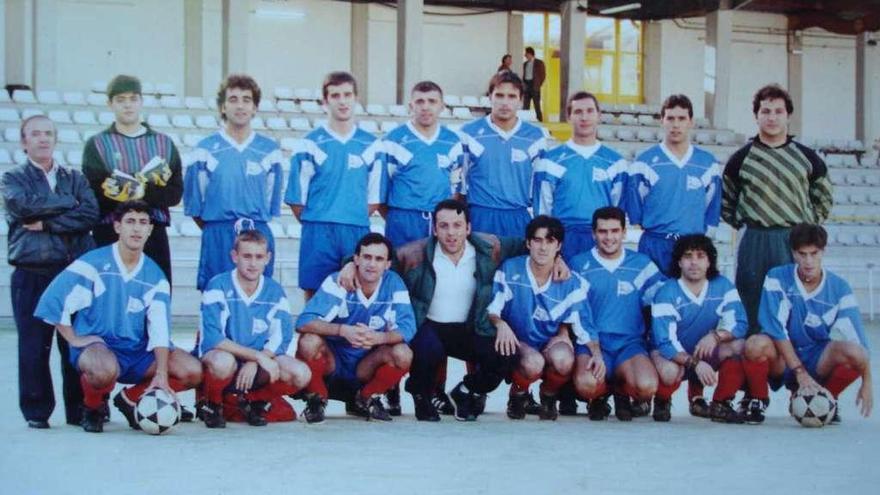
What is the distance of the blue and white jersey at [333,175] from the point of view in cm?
682

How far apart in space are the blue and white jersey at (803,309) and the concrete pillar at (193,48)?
54.5 feet

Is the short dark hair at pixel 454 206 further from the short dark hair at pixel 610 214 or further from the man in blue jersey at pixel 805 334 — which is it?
the man in blue jersey at pixel 805 334

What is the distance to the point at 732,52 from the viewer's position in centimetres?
2580

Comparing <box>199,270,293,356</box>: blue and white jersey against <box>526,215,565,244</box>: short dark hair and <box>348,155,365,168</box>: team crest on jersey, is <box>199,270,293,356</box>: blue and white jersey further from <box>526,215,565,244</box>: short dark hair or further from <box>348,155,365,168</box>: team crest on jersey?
<box>526,215,565,244</box>: short dark hair

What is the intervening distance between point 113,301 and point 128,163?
0.78 m

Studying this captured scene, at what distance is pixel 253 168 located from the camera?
670 cm

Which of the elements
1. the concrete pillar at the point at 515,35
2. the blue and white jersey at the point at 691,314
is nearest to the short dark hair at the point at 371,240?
the blue and white jersey at the point at 691,314

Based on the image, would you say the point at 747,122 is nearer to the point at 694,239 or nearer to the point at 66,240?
the point at 694,239

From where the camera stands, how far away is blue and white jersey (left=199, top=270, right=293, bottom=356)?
6227mm

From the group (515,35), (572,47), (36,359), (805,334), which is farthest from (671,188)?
(515,35)

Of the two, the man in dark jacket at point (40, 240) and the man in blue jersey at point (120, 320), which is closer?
the man in blue jersey at point (120, 320)

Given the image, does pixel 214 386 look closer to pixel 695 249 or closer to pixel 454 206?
pixel 454 206

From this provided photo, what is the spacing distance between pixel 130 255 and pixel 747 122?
21673 millimetres

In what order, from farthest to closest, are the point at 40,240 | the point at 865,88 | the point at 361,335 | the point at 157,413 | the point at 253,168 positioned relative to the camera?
the point at 865,88 < the point at 253,168 < the point at 361,335 < the point at 40,240 < the point at 157,413
